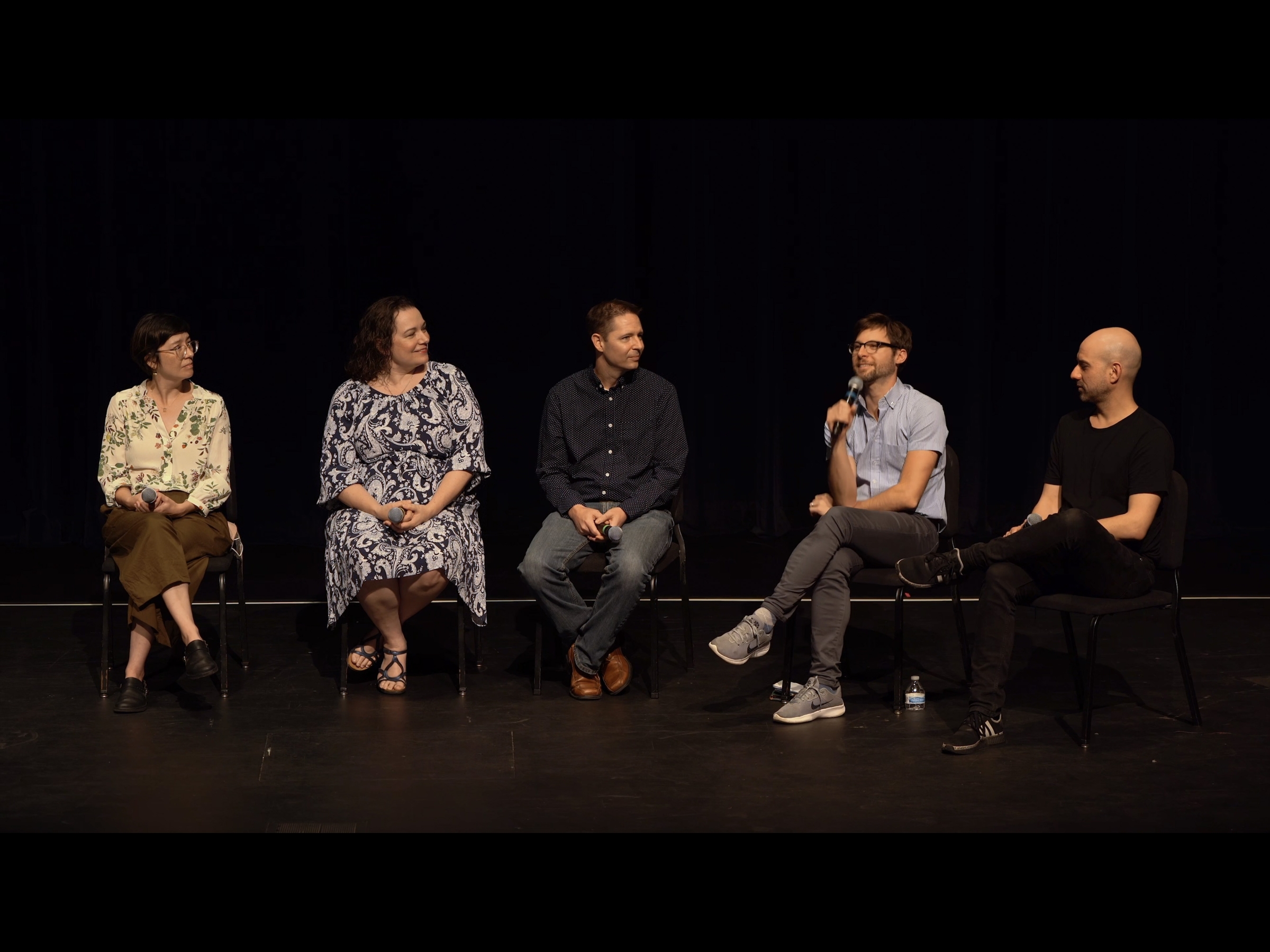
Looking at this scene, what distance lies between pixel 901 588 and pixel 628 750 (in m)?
0.92

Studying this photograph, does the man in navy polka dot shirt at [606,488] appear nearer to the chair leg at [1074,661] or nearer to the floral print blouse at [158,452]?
the floral print blouse at [158,452]

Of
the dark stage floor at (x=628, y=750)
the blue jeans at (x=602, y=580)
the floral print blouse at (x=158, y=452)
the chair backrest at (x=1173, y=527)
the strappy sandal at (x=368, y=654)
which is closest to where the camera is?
the dark stage floor at (x=628, y=750)

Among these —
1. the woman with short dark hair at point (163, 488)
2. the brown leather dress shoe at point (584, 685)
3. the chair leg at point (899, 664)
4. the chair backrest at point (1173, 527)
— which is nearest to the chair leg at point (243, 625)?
the woman with short dark hair at point (163, 488)

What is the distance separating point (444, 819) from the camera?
10.2 feet

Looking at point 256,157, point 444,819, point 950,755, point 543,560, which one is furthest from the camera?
point 256,157

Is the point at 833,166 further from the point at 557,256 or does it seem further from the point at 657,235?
the point at 557,256

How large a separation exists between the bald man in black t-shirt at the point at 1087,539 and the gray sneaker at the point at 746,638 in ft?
1.33

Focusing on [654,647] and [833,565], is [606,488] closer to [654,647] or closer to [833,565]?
[654,647]

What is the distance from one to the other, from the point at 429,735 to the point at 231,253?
392cm

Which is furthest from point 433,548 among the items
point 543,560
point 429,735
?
point 429,735

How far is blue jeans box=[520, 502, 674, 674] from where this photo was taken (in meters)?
4.11

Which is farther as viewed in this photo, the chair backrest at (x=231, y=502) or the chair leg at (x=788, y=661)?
the chair backrest at (x=231, y=502)

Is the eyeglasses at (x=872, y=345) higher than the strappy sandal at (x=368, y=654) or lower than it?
higher

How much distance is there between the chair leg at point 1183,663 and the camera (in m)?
3.76
